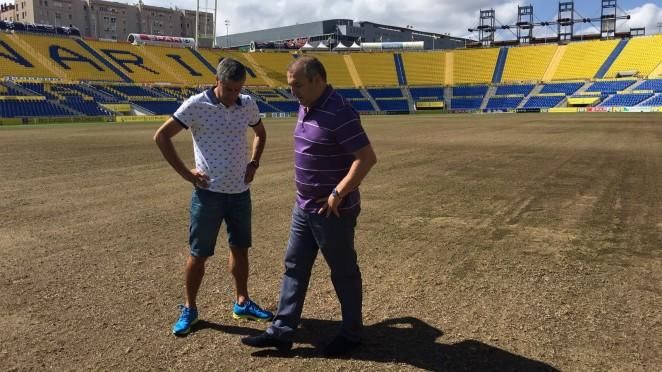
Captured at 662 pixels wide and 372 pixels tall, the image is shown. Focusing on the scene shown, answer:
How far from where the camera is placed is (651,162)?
1350cm

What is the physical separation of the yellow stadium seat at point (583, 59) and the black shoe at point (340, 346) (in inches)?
2902

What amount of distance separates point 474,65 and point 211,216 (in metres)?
79.1

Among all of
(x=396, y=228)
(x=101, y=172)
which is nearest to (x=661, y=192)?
(x=396, y=228)

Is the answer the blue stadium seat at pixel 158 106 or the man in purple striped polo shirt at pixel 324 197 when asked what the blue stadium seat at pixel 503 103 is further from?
the man in purple striped polo shirt at pixel 324 197

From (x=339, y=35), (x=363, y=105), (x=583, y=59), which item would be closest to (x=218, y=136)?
(x=363, y=105)

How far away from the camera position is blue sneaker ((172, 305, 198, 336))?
375cm

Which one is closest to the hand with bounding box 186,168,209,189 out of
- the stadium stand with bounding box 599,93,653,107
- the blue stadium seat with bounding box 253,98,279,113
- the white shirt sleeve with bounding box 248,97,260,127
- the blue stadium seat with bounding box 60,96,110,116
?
the white shirt sleeve with bounding box 248,97,260,127

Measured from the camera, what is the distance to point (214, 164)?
3832 mm

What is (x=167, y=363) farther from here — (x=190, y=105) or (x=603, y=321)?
(x=603, y=321)

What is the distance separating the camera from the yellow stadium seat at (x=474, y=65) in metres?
74.2

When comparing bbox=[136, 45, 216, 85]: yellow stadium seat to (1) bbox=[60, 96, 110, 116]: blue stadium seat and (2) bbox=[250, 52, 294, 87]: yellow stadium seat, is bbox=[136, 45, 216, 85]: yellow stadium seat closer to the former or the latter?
(2) bbox=[250, 52, 294, 87]: yellow stadium seat

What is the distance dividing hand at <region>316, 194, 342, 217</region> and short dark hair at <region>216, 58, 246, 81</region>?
1141mm

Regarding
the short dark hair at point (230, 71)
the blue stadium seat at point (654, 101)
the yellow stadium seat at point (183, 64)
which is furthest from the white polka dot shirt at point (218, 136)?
the blue stadium seat at point (654, 101)

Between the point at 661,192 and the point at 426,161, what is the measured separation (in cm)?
612
